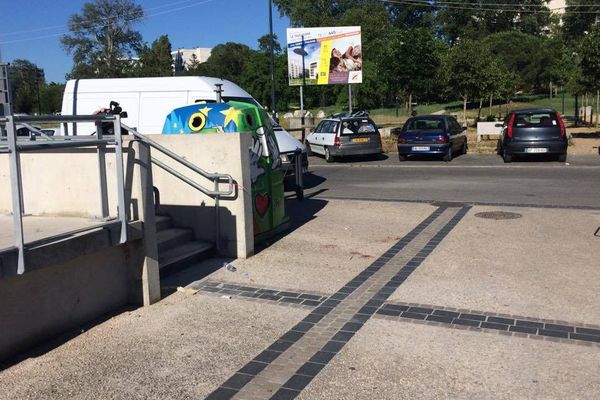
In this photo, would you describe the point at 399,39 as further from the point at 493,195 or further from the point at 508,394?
the point at 508,394

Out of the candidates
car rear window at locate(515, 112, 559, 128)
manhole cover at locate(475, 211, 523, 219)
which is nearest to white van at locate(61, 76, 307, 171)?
manhole cover at locate(475, 211, 523, 219)

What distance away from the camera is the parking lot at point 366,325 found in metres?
4.11

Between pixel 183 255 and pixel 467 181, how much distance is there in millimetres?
9578

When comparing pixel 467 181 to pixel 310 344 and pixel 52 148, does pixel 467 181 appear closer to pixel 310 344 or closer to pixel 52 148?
pixel 310 344

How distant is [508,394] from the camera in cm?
391

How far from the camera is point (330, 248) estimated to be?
810 cm

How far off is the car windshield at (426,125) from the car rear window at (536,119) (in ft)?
8.08

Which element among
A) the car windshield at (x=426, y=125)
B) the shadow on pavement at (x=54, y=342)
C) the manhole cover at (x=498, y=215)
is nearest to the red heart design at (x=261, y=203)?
the shadow on pavement at (x=54, y=342)

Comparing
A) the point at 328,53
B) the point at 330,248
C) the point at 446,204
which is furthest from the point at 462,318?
the point at 328,53

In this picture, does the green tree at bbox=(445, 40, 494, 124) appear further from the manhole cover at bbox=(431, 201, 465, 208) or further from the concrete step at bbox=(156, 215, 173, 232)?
the concrete step at bbox=(156, 215, 173, 232)

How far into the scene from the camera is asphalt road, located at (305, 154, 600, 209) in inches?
485

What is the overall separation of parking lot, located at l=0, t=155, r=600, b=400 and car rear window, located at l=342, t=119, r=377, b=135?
1108 cm

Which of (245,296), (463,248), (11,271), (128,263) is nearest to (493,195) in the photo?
(463,248)

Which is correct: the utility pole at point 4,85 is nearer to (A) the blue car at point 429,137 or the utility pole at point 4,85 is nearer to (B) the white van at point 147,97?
(B) the white van at point 147,97
